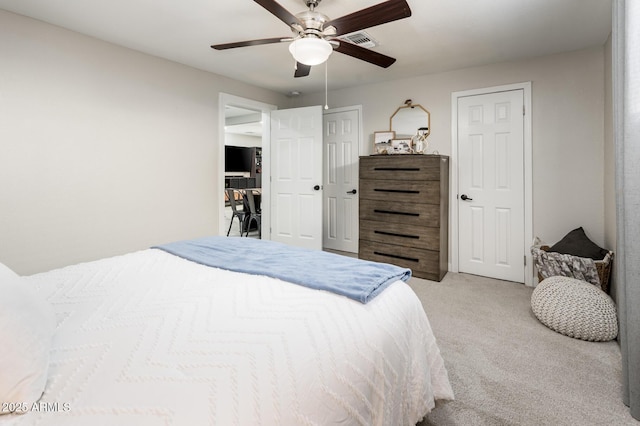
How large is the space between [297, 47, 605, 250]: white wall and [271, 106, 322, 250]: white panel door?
1912 millimetres

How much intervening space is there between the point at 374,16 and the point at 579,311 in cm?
238

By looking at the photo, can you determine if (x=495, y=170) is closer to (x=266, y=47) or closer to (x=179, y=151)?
(x=266, y=47)

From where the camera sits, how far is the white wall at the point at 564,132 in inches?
121

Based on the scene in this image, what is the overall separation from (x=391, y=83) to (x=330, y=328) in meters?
3.85

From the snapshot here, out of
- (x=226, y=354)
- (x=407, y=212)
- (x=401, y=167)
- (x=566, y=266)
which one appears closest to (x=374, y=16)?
(x=226, y=354)

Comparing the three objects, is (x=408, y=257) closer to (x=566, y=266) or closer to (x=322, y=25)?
(x=566, y=266)

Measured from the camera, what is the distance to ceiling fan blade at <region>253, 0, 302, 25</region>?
1659 mm

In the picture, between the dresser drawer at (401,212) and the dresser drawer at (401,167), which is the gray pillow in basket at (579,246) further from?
the dresser drawer at (401,167)

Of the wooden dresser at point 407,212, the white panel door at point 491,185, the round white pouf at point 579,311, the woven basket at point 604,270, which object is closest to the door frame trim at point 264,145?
the wooden dresser at point 407,212

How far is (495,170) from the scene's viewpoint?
3.60m

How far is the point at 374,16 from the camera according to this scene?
5.76ft

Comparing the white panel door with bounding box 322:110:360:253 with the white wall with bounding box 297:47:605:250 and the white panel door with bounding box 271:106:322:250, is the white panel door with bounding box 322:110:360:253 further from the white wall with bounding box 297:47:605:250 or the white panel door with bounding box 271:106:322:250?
the white wall with bounding box 297:47:605:250

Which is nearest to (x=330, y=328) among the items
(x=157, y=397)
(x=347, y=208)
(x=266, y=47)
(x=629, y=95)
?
(x=157, y=397)

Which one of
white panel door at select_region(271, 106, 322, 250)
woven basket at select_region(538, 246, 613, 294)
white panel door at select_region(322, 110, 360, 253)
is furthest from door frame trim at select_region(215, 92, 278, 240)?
woven basket at select_region(538, 246, 613, 294)
